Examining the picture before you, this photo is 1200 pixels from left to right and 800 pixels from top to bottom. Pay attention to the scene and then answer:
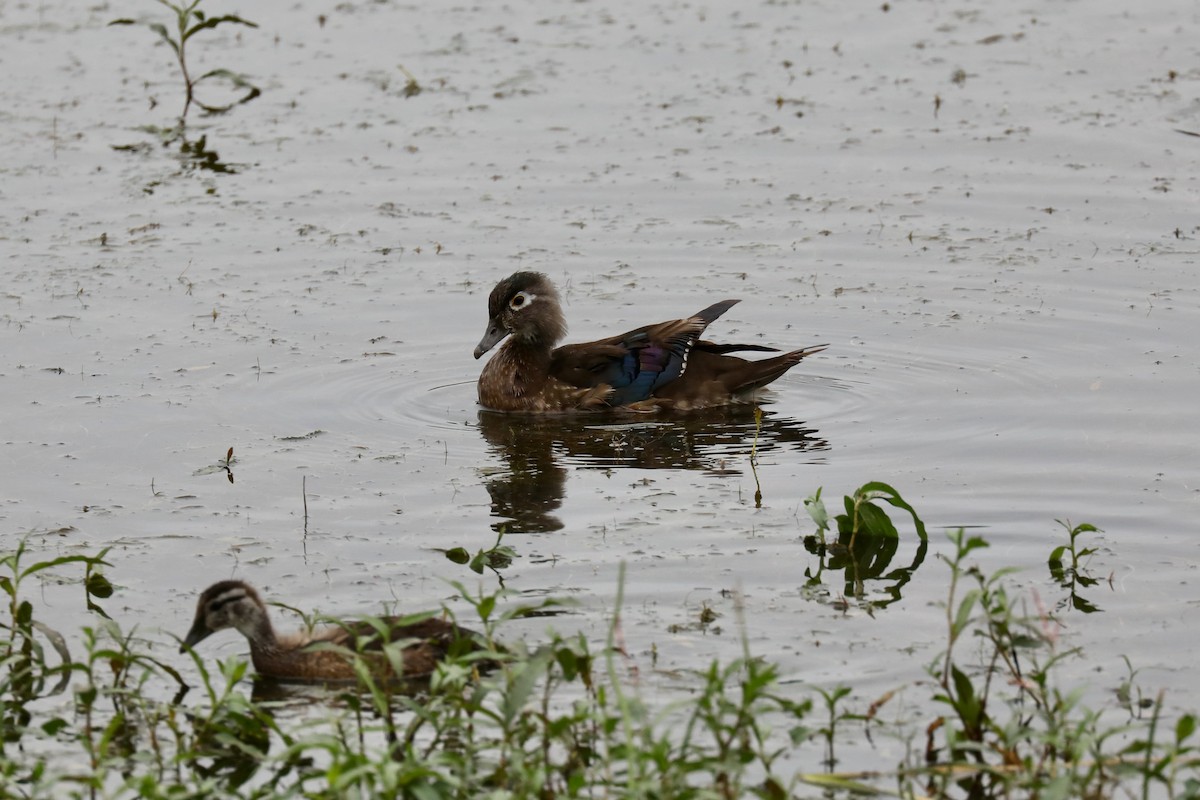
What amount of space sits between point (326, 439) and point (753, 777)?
201 inches

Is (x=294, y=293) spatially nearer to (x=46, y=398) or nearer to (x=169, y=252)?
(x=169, y=252)

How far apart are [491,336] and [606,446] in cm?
144

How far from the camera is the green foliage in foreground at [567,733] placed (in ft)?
20.0

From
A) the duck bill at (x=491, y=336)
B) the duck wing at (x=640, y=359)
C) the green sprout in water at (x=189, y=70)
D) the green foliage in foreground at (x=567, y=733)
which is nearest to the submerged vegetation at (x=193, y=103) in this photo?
the green sprout in water at (x=189, y=70)

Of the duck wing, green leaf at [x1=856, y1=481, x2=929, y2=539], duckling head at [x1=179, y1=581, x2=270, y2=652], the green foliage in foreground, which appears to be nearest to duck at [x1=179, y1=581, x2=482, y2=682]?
duckling head at [x1=179, y1=581, x2=270, y2=652]

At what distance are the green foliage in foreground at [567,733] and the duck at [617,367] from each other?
176 inches

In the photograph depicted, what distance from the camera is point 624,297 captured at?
539 inches

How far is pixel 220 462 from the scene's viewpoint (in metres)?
10.6

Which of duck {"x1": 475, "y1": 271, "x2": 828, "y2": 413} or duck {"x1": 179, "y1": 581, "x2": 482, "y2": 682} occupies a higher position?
duck {"x1": 475, "y1": 271, "x2": 828, "y2": 413}

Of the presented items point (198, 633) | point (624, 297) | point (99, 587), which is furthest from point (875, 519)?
point (624, 297)

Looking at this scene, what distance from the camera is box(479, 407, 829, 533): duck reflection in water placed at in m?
10.4

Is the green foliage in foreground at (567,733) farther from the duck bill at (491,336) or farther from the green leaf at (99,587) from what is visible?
the duck bill at (491,336)

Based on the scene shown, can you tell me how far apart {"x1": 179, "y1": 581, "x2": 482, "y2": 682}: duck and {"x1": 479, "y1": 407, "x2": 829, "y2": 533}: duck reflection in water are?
209cm

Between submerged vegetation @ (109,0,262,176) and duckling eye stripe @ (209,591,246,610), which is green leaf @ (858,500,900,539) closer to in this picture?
duckling eye stripe @ (209,591,246,610)
